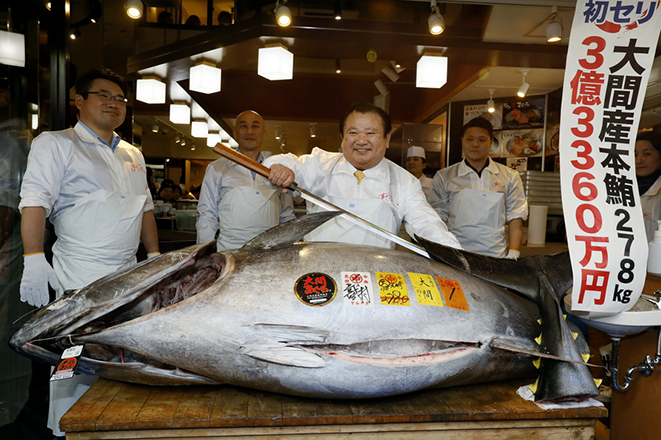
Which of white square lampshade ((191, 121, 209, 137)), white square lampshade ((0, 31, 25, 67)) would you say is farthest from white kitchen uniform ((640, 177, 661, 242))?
white square lampshade ((191, 121, 209, 137))

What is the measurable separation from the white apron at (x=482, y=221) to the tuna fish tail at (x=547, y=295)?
6.47ft

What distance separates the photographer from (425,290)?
1508 mm

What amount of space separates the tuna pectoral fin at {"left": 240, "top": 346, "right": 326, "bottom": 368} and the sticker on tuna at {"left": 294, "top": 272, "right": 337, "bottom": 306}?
16cm

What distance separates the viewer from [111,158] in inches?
97.1

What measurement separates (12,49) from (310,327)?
256cm

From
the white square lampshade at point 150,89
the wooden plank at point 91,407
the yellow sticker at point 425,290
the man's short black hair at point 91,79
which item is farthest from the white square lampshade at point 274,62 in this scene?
the wooden plank at point 91,407

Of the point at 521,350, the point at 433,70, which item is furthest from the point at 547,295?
the point at 433,70

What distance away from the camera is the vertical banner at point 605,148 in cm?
144

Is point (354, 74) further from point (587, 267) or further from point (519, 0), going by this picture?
point (587, 267)

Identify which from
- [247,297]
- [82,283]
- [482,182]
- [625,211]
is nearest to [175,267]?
[247,297]

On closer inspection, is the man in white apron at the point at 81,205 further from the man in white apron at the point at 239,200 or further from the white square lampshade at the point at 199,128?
the white square lampshade at the point at 199,128

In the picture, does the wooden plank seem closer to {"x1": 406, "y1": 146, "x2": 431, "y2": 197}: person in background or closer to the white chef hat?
{"x1": 406, "y1": 146, "x2": 431, "y2": 197}: person in background

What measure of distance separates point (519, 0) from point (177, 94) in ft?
18.5

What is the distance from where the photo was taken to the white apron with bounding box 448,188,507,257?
362cm
